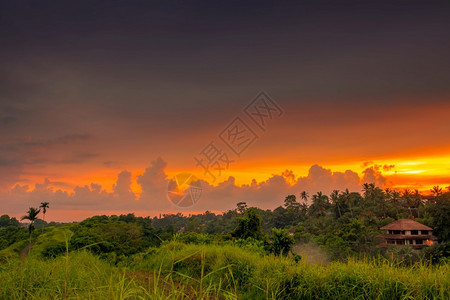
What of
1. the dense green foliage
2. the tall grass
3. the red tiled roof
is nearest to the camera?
the dense green foliage

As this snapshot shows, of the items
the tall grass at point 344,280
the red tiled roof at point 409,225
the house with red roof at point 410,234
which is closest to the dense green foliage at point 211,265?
the tall grass at point 344,280

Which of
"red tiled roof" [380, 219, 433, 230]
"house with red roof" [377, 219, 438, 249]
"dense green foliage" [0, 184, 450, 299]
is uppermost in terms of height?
"dense green foliage" [0, 184, 450, 299]

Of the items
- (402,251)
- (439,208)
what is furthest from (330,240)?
(439,208)

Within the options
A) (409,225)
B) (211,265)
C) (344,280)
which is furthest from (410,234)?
(211,265)

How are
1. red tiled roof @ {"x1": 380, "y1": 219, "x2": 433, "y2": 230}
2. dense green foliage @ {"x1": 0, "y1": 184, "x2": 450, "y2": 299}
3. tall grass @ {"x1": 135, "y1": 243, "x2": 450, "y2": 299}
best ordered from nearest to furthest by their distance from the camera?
dense green foliage @ {"x1": 0, "y1": 184, "x2": 450, "y2": 299}, tall grass @ {"x1": 135, "y1": 243, "x2": 450, "y2": 299}, red tiled roof @ {"x1": 380, "y1": 219, "x2": 433, "y2": 230}

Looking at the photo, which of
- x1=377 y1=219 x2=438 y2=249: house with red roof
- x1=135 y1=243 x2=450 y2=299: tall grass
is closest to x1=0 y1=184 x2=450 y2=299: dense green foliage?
x1=135 y1=243 x2=450 y2=299: tall grass

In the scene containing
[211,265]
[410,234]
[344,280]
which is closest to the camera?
[344,280]

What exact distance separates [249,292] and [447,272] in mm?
4869

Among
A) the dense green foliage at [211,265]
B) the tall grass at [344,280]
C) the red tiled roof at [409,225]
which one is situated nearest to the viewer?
the dense green foliage at [211,265]

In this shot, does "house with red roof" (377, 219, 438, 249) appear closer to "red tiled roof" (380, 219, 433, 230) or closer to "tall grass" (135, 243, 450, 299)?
"red tiled roof" (380, 219, 433, 230)

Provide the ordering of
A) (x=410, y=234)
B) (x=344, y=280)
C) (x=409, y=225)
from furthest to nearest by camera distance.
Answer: (x=410, y=234) → (x=409, y=225) → (x=344, y=280)

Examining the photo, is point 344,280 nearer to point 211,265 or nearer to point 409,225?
point 211,265

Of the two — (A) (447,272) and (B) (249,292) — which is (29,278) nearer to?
(B) (249,292)

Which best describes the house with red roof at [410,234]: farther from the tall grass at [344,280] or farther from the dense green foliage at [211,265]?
the tall grass at [344,280]
